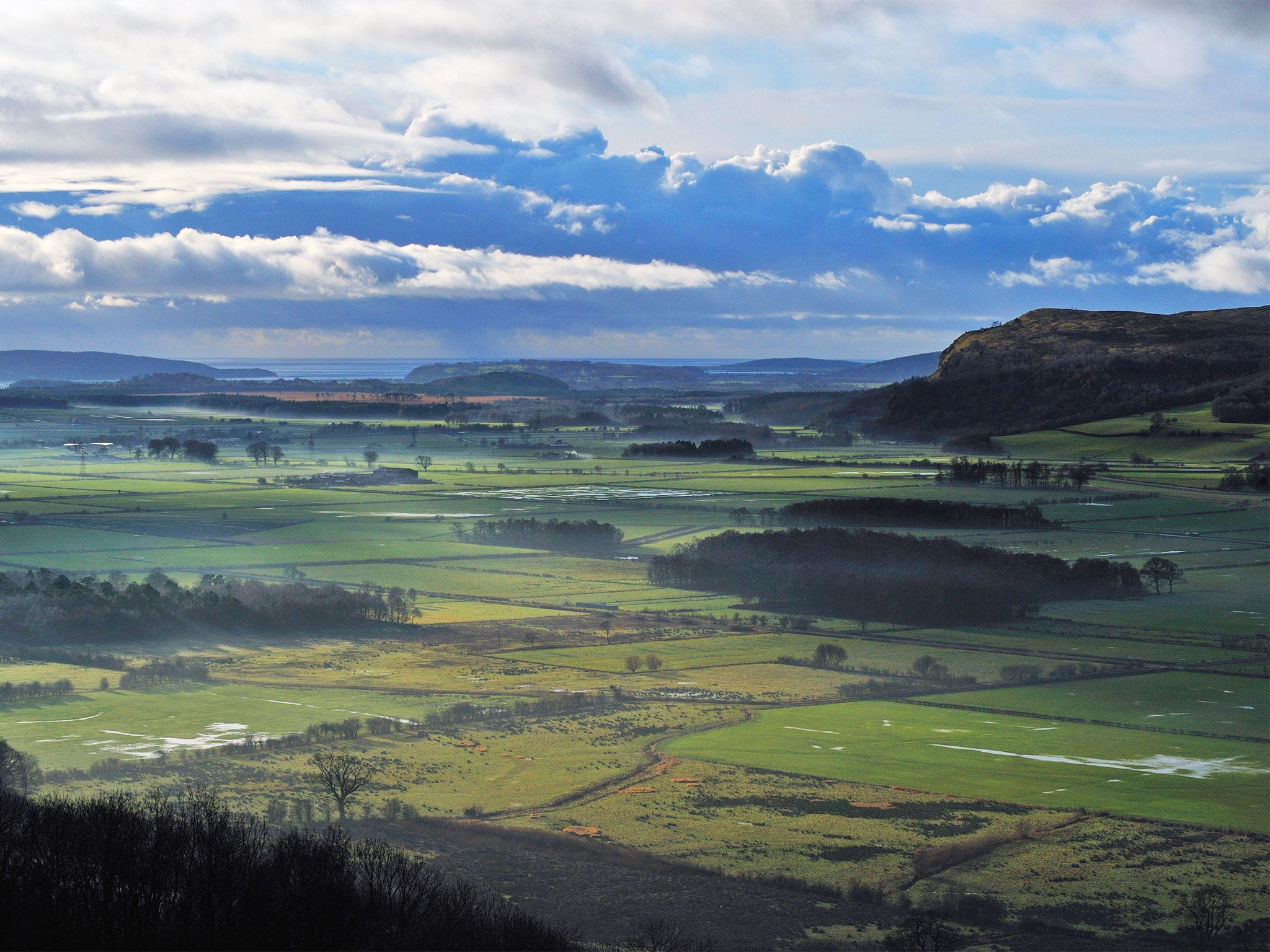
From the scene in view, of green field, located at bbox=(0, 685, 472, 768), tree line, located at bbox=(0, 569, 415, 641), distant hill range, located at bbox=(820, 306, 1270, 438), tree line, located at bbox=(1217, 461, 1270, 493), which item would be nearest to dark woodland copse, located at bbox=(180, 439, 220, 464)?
tree line, located at bbox=(0, 569, 415, 641)

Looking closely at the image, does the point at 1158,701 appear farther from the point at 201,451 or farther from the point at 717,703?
the point at 201,451

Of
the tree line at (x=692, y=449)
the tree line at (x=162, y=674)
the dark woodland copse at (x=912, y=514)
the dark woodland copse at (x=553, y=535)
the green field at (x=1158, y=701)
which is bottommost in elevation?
the green field at (x=1158, y=701)

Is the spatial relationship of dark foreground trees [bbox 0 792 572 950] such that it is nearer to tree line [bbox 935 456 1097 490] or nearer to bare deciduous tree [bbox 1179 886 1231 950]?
bare deciduous tree [bbox 1179 886 1231 950]

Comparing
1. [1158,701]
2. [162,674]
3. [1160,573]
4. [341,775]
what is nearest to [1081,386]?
[1160,573]

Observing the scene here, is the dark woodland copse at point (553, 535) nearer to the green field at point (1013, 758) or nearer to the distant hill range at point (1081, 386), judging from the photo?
the green field at point (1013, 758)

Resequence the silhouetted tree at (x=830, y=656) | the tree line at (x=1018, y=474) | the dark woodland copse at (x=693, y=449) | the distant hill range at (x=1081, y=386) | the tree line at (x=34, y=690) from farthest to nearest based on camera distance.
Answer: the dark woodland copse at (x=693, y=449) < the distant hill range at (x=1081, y=386) < the tree line at (x=1018, y=474) < the silhouetted tree at (x=830, y=656) < the tree line at (x=34, y=690)

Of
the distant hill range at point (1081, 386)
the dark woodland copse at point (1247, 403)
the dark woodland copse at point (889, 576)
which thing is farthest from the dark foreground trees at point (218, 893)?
the distant hill range at point (1081, 386)
